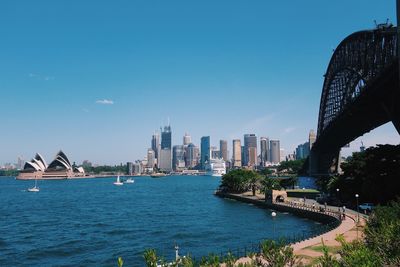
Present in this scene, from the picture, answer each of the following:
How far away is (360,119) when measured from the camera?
91.6m

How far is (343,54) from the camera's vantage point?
106312mm

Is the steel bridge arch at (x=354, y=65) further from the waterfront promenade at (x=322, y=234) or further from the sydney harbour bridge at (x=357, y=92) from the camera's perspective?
the waterfront promenade at (x=322, y=234)

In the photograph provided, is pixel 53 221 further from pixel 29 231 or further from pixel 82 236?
pixel 82 236

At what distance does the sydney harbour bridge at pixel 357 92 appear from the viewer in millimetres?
69312

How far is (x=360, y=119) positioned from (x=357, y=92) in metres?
6.39

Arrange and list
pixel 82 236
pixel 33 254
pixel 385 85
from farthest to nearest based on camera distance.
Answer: pixel 385 85 → pixel 82 236 → pixel 33 254

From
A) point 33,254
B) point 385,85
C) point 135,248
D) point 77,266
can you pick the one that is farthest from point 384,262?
point 385,85

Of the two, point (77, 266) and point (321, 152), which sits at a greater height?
point (321, 152)

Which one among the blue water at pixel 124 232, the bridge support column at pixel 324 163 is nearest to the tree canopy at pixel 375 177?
the blue water at pixel 124 232

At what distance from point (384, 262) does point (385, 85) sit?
57.3 metres

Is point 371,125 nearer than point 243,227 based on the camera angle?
No

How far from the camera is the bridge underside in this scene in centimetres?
6744

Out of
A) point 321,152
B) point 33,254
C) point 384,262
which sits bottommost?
point 33,254

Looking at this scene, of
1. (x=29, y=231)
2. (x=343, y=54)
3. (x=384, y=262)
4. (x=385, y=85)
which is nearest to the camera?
(x=384, y=262)
